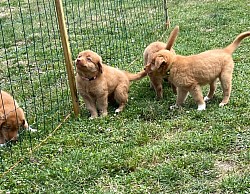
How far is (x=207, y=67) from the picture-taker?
276 inches

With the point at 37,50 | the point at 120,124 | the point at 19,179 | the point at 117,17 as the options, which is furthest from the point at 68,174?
the point at 117,17

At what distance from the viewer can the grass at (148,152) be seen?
510cm

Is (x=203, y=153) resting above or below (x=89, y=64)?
below

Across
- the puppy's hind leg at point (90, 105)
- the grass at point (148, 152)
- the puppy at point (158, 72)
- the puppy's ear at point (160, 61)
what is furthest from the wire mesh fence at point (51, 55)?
the puppy's ear at point (160, 61)

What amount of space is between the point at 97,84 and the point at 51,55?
4206 millimetres

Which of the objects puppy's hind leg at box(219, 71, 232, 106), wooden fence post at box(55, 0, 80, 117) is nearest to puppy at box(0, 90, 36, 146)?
wooden fence post at box(55, 0, 80, 117)

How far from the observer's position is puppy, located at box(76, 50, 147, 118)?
7150 mm

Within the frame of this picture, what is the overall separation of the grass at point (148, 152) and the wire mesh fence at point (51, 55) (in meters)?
0.30

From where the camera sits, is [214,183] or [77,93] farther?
[77,93]

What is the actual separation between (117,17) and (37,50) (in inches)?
148

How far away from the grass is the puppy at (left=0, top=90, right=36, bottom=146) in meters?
0.34

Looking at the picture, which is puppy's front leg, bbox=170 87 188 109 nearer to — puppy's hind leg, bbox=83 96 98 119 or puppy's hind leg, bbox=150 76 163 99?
puppy's hind leg, bbox=150 76 163 99

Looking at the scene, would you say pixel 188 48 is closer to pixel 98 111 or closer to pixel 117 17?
pixel 98 111

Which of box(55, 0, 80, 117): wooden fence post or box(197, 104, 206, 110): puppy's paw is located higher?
box(55, 0, 80, 117): wooden fence post
